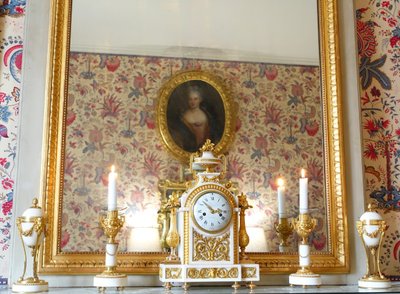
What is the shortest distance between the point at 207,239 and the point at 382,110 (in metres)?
1.08

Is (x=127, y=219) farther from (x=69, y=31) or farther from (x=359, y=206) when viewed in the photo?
(x=359, y=206)

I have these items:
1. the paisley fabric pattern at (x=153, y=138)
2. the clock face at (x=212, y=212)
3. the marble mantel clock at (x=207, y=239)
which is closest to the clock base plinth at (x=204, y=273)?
the marble mantel clock at (x=207, y=239)

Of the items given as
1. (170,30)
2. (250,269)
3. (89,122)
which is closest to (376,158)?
Result: (250,269)

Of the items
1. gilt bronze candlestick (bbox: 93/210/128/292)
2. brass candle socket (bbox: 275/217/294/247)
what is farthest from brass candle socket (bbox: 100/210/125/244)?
brass candle socket (bbox: 275/217/294/247)

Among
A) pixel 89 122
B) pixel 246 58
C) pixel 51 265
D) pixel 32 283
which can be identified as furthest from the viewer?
pixel 246 58

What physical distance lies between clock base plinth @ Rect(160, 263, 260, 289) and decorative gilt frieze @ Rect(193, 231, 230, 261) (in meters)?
0.03

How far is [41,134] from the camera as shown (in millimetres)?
2158

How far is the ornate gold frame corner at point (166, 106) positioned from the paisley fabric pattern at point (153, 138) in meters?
0.02

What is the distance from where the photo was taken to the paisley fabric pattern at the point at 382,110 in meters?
2.43

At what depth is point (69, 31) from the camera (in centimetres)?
226

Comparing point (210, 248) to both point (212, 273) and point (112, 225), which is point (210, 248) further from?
point (112, 225)

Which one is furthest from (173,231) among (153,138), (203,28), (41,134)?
(203,28)

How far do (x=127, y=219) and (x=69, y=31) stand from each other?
0.81m

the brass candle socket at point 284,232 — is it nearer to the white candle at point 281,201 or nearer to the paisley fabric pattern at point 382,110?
the white candle at point 281,201
